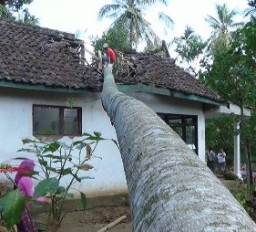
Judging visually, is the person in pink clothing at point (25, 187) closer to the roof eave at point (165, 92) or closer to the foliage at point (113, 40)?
the roof eave at point (165, 92)

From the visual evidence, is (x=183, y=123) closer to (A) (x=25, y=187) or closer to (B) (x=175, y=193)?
(A) (x=25, y=187)

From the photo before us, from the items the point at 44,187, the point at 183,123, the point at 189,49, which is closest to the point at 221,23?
the point at 189,49

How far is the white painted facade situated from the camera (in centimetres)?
890

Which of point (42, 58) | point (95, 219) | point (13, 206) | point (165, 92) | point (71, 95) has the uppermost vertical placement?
point (42, 58)

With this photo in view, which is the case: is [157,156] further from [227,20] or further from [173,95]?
[227,20]

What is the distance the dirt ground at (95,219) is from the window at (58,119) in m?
1.68

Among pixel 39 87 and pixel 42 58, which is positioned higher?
pixel 42 58

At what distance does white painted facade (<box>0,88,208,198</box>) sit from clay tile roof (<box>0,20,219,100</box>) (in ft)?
1.23

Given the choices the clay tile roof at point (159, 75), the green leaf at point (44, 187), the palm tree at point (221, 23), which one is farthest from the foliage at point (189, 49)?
the green leaf at point (44, 187)

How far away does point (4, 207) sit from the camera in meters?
2.57

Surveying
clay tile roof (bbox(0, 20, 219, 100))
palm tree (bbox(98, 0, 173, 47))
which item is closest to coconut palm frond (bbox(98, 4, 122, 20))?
palm tree (bbox(98, 0, 173, 47))

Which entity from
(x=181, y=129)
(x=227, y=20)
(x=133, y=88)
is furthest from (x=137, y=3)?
(x=133, y=88)

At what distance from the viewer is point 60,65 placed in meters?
10.6

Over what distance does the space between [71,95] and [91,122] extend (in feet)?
2.54
